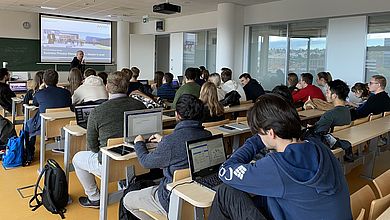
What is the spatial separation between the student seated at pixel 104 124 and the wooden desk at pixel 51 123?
3.35 ft

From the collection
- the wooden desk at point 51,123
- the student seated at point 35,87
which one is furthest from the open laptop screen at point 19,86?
the wooden desk at point 51,123

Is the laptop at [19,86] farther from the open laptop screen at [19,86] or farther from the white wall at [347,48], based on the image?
the white wall at [347,48]

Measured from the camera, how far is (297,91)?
655 centimetres

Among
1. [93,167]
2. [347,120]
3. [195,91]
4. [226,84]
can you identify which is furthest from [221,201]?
[226,84]

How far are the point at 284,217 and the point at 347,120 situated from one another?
2.72 metres

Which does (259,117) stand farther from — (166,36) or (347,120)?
(166,36)

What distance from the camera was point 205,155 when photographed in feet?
7.06

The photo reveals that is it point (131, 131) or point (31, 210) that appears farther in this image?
point (31, 210)

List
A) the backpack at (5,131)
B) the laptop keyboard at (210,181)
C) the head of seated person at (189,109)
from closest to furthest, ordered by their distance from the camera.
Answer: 1. the laptop keyboard at (210,181)
2. the head of seated person at (189,109)
3. the backpack at (5,131)

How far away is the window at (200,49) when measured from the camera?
10.6 m

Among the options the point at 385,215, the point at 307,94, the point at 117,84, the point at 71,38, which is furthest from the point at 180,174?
the point at 71,38

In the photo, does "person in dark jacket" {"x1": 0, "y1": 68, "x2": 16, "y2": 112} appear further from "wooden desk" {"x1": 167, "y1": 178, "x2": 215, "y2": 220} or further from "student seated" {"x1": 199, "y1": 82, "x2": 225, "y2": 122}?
"wooden desk" {"x1": 167, "y1": 178, "x2": 215, "y2": 220}

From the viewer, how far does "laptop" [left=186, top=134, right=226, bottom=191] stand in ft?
6.68

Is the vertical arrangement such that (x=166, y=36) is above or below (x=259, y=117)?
above
